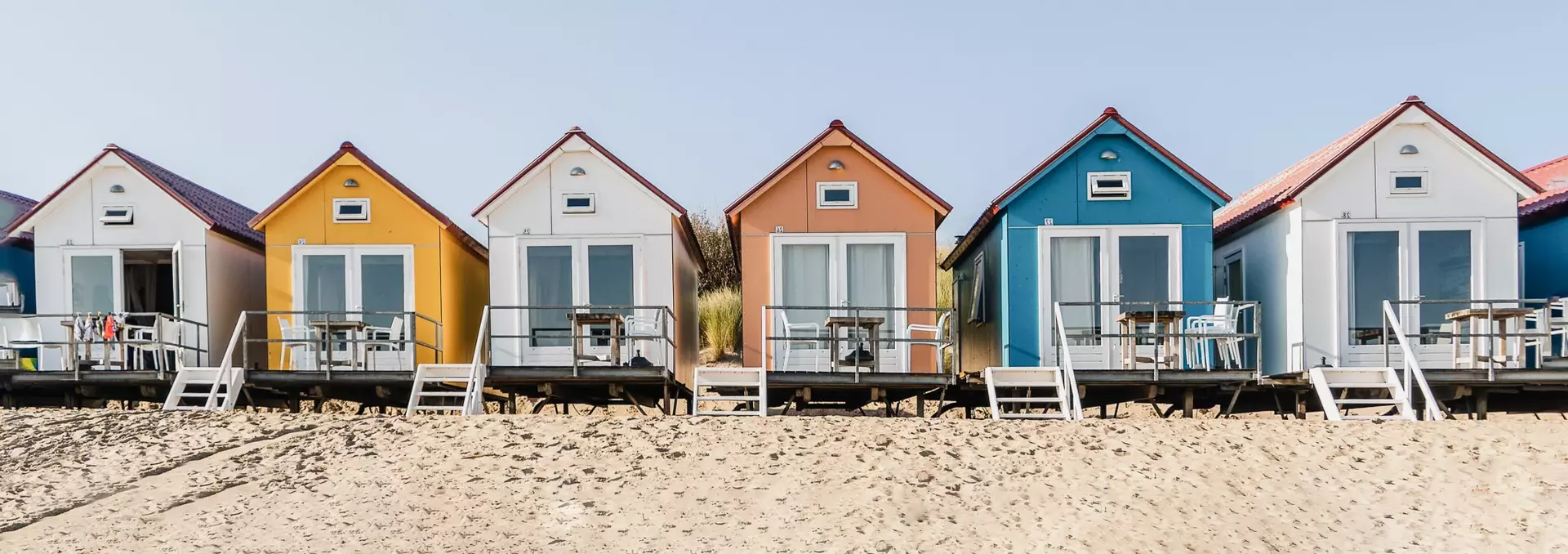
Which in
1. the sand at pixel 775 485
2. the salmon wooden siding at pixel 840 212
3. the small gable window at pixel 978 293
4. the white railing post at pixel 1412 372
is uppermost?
the salmon wooden siding at pixel 840 212

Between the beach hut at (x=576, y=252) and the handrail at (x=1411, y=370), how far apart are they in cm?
888

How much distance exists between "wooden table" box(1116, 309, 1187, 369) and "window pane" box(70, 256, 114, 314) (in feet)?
44.7

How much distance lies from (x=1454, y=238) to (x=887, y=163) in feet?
24.1

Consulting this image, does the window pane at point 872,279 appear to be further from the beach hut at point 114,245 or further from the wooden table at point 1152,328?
the beach hut at point 114,245

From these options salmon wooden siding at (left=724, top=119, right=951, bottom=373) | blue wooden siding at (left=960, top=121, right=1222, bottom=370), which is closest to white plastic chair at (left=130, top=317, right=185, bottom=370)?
salmon wooden siding at (left=724, top=119, right=951, bottom=373)

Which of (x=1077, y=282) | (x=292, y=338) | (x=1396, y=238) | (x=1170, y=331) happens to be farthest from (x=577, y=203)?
(x=1396, y=238)

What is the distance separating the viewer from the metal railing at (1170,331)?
17953 mm

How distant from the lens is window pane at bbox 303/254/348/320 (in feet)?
66.1

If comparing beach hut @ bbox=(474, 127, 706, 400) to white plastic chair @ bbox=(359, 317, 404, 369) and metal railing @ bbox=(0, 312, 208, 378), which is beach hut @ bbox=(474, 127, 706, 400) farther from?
metal railing @ bbox=(0, 312, 208, 378)

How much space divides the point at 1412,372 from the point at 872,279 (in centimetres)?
672

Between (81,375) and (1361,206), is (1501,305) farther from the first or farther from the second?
(81,375)

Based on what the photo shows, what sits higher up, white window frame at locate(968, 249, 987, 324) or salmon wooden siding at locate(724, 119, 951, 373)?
salmon wooden siding at locate(724, 119, 951, 373)

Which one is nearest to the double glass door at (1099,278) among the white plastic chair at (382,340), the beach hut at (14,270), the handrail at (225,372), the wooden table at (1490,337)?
the wooden table at (1490,337)

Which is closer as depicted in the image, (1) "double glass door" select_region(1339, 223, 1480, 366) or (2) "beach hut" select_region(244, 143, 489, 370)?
(1) "double glass door" select_region(1339, 223, 1480, 366)
